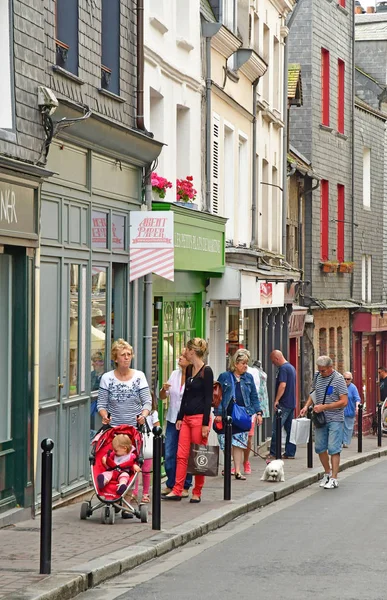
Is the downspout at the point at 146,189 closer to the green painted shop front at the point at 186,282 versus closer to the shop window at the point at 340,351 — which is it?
the green painted shop front at the point at 186,282

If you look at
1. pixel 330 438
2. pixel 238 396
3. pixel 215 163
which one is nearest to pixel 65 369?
pixel 238 396

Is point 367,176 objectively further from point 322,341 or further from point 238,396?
point 238,396

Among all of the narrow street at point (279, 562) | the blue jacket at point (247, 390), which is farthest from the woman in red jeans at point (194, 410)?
the blue jacket at point (247, 390)

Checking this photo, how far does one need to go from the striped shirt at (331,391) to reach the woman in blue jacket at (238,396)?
96 centimetres

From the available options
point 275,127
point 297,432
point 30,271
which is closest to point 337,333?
point 275,127

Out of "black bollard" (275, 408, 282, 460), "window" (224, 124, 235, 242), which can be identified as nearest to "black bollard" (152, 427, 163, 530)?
"black bollard" (275, 408, 282, 460)

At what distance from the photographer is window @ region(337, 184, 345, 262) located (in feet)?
125

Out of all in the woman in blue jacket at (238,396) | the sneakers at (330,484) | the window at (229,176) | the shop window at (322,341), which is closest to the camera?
the woman in blue jacket at (238,396)

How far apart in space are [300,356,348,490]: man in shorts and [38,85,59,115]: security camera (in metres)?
5.74

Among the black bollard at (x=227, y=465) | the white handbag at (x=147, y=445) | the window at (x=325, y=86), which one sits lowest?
the black bollard at (x=227, y=465)

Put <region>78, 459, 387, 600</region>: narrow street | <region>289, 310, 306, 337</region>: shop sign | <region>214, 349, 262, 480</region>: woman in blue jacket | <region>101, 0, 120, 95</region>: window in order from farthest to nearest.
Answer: <region>289, 310, 306, 337</region>: shop sign → <region>214, 349, 262, 480</region>: woman in blue jacket → <region>101, 0, 120, 95</region>: window → <region>78, 459, 387, 600</region>: narrow street

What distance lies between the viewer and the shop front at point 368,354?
3969cm

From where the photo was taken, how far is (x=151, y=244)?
16.0 metres

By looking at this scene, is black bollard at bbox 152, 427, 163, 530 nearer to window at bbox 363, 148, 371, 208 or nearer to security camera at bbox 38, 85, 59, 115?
security camera at bbox 38, 85, 59, 115
